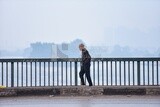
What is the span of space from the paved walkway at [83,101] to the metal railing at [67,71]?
5.43ft

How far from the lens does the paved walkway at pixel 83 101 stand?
12.4m

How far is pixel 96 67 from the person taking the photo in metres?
16.6

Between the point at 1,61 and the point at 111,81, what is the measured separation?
14.1 ft

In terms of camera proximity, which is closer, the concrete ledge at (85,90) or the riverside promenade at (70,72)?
the concrete ledge at (85,90)

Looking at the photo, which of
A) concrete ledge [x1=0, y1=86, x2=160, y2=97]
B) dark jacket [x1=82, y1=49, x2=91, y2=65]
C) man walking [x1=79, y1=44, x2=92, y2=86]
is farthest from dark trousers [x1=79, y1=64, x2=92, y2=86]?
concrete ledge [x1=0, y1=86, x2=160, y2=97]

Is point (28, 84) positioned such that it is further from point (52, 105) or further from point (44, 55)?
point (52, 105)

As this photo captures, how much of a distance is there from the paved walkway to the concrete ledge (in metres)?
0.43

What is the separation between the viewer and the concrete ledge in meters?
14.8

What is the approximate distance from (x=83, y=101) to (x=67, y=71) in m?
3.01

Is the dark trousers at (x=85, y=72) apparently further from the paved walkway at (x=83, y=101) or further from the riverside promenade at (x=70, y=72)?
the paved walkway at (x=83, y=101)

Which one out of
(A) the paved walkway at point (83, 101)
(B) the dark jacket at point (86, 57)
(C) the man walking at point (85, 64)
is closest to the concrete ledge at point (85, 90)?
(A) the paved walkway at point (83, 101)

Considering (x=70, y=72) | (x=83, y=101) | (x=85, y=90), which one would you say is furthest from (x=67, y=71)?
(x=83, y=101)

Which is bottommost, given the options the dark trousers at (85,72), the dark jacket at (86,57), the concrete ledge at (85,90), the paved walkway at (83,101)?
the paved walkway at (83,101)

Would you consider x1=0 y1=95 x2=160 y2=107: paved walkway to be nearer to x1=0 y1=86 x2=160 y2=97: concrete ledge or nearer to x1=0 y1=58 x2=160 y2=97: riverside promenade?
x1=0 y1=86 x2=160 y2=97: concrete ledge
